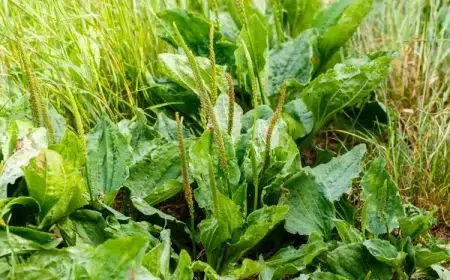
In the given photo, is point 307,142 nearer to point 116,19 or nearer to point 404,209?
point 404,209

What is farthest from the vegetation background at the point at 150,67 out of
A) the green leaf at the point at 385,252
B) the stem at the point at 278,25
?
the green leaf at the point at 385,252

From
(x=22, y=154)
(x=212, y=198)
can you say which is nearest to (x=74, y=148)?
(x=22, y=154)

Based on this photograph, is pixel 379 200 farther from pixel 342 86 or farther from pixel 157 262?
pixel 157 262

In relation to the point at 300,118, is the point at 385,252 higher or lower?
lower

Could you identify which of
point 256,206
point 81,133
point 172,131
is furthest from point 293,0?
point 81,133

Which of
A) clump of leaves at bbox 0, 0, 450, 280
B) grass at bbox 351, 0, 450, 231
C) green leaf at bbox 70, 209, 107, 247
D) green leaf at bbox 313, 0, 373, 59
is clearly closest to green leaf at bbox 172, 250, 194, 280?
clump of leaves at bbox 0, 0, 450, 280
